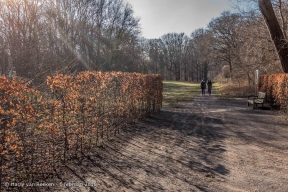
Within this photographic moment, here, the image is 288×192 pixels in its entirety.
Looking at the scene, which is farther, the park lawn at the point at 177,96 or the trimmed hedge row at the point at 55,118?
the park lawn at the point at 177,96

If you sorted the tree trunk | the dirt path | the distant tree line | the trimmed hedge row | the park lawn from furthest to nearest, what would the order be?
the park lawn → the tree trunk → the distant tree line → the dirt path → the trimmed hedge row

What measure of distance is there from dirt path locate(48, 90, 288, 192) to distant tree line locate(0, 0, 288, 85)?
3013mm

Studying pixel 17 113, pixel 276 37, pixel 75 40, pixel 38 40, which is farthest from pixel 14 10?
pixel 75 40

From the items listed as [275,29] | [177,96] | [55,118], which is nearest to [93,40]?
[177,96]

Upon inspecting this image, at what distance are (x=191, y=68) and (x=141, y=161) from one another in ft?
240

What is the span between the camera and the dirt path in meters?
4.22

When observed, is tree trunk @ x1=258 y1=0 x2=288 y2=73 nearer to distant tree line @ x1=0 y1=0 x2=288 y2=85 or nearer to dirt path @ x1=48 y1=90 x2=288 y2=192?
distant tree line @ x1=0 y1=0 x2=288 y2=85

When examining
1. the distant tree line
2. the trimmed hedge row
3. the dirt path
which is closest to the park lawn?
the distant tree line

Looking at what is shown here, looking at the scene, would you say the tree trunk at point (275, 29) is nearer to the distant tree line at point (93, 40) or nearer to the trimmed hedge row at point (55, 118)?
the distant tree line at point (93, 40)

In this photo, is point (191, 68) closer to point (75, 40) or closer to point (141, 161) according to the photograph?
point (75, 40)

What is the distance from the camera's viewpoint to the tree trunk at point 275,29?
534 inches

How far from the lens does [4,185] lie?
3.74 metres

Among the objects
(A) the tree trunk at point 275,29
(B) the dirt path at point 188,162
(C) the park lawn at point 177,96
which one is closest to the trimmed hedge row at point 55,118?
(B) the dirt path at point 188,162

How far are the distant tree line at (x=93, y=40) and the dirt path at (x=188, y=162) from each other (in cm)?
301
